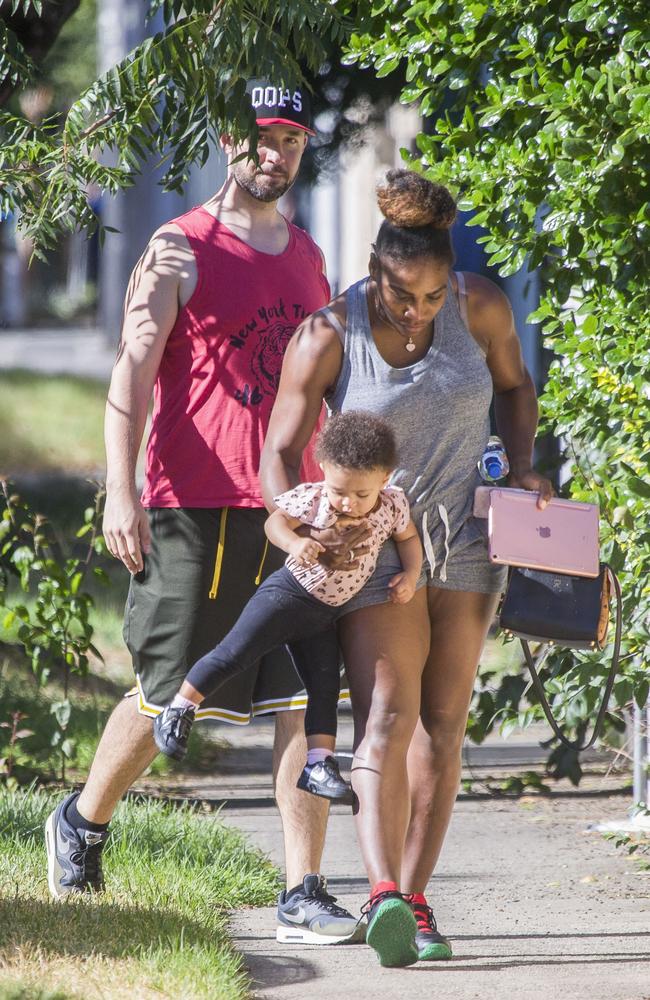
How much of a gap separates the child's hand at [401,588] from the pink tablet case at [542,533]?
21cm

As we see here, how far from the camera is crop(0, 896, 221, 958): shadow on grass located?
3.34 meters

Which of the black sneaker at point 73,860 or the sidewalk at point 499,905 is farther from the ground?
the black sneaker at point 73,860

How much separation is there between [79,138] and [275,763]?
1.71 m

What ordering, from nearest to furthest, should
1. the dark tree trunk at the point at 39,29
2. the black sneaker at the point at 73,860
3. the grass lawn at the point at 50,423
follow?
the black sneaker at the point at 73,860 → the dark tree trunk at the point at 39,29 → the grass lawn at the point at 50,423

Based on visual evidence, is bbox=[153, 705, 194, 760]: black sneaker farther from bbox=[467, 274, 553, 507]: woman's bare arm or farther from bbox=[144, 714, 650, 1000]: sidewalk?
bbox=[467, 274, 553, 507]: woman's bare arm

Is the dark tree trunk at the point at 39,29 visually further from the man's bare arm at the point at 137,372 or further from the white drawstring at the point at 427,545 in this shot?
the white drawstring at the point at 427,545

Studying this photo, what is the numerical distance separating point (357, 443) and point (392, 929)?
107cm

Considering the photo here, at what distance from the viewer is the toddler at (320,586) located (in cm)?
332

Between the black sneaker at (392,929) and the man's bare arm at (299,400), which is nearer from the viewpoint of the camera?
the black sneaker at (392,929)

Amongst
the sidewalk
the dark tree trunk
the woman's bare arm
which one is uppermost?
the dark tree trunk

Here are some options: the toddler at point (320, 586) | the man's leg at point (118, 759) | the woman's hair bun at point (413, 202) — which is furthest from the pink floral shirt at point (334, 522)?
the man's leg at point (118, 759)

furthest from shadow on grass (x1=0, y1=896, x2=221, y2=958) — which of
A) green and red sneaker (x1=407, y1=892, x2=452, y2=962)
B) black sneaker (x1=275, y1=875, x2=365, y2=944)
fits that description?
green and red sneaker (x1=407, y1=892, x2=452, y2=962)

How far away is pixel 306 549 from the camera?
131 inches

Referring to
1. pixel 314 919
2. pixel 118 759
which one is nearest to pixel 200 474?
pixel 118 759
